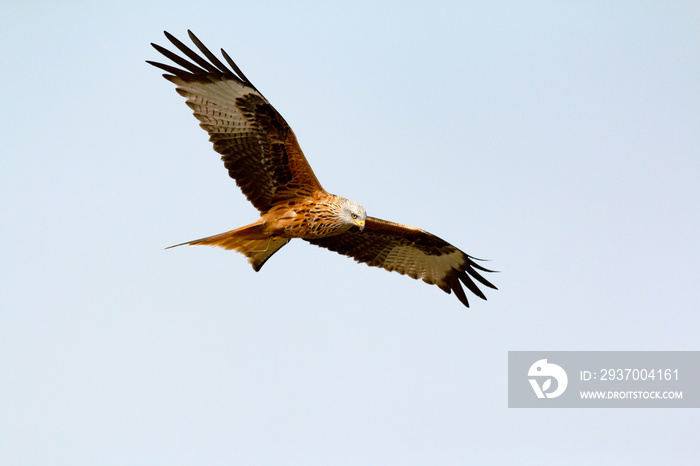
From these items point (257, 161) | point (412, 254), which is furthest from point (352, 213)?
point (412, 254)

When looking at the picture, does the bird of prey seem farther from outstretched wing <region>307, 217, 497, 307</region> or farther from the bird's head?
outstretched wing <region>307, 217, 497, 307</region>

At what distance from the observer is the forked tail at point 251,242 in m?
10.0

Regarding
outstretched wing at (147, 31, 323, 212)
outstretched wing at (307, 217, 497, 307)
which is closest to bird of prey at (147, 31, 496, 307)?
outstretched wing at (147, 31, 323, 212)

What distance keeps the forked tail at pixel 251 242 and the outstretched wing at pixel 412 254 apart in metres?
0.79

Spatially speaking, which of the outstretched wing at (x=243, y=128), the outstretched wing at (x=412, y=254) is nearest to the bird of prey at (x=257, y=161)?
the outstretched wing at (x=243, y=128)

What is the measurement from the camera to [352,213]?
985cm

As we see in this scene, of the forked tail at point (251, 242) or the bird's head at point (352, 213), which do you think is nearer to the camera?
the bird's head at point (352, 213)

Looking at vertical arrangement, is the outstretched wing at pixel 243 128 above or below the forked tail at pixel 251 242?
above

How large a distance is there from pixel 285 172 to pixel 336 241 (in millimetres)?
1751

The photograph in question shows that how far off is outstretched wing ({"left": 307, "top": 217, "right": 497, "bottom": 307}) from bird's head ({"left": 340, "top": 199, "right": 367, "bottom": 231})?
124 cm

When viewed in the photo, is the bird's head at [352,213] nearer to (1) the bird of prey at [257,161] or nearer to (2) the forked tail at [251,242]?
(1) the bird of prey at [257,161]

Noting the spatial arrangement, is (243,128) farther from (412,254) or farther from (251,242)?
(412,254)

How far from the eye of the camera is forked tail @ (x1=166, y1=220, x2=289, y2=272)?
10.0m

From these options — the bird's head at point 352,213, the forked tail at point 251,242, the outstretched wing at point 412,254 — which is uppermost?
the outstretched wing at point 412,254
